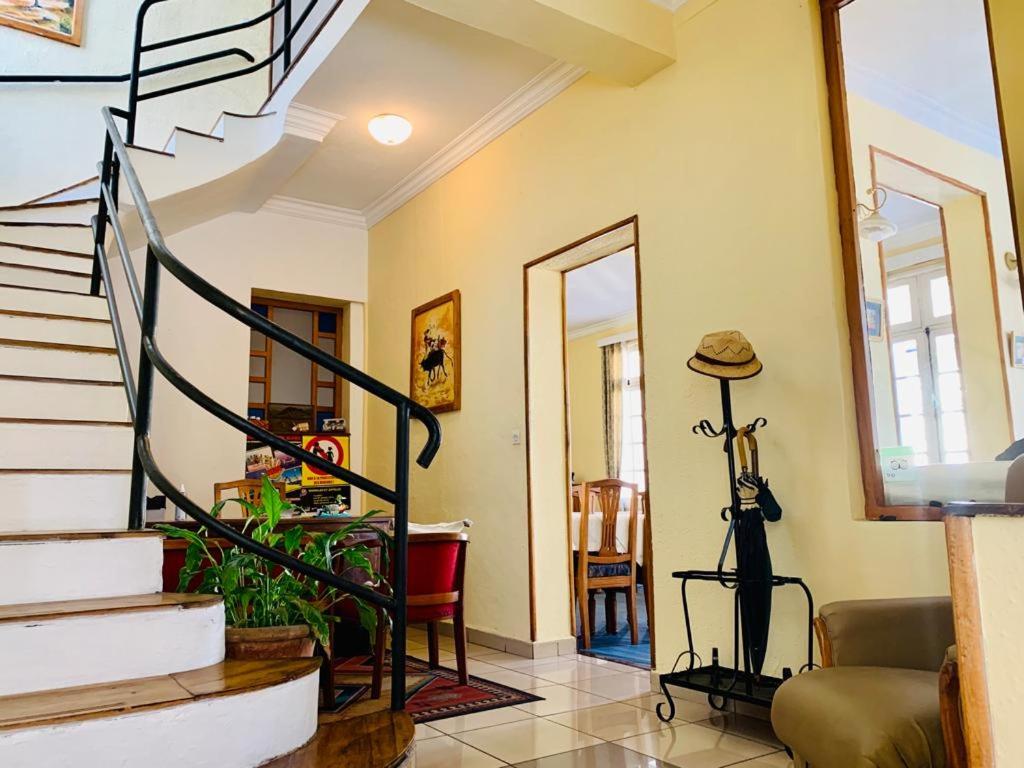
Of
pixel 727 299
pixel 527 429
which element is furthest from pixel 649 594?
pixel 727 299

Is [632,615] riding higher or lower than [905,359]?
lower

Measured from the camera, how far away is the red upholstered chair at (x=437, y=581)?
353cm

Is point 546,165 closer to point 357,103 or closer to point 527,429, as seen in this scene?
point 357,103

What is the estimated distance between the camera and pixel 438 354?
5.51 meters

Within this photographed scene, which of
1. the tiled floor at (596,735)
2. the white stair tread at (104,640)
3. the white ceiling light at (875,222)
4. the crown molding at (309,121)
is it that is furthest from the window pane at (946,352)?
the crown molding at (309,121)

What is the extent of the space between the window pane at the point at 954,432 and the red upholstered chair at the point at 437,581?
2.11 metres

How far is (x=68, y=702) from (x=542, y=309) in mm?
3581

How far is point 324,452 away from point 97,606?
4.43 metres

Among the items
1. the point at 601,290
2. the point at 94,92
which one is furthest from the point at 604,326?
the point at 94,92

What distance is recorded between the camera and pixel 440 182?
5.64 m

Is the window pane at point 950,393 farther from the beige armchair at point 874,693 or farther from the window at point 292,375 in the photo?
the window at point 292,375

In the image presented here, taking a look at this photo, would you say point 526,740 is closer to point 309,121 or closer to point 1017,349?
point 1017,349

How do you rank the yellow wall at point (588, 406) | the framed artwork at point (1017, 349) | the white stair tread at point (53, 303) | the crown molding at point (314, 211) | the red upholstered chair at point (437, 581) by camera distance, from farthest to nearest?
1. the yellow wall at point (588, 406)
2. the crown molding at point (314, 211)
3. the red upholstered chair at point (437, 581)
4. the white stair tread at point (53, 303)
5. the framed artwork at point (1017, 349)

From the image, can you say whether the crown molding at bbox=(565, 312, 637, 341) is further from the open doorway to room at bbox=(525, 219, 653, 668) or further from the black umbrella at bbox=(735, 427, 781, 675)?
the black umbrella at bbox=(735, 427, 781, 675)
